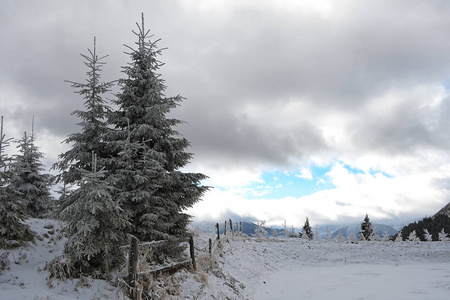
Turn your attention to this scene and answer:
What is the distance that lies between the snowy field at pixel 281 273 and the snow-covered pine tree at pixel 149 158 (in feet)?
7.82

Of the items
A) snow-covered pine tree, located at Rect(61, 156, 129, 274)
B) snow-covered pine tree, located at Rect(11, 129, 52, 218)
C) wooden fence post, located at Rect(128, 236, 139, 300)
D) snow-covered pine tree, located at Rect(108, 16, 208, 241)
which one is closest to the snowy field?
wooden fence post, located at Rect(128, 236, 139, 300)

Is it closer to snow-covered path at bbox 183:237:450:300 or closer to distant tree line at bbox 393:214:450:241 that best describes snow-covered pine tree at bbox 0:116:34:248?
snow-covered path at bbox 183:237:450:300

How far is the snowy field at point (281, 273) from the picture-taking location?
25.9 ft

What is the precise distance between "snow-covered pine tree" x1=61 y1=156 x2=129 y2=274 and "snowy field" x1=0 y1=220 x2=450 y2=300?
619 mm

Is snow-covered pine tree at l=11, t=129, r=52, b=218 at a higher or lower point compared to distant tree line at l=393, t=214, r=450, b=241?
higher

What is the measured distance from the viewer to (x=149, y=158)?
11.3 metres

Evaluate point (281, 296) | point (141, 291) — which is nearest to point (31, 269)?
point (141, 291)

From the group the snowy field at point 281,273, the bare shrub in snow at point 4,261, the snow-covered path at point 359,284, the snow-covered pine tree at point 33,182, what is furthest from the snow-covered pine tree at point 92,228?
the snow-covered pine tree at point 33,182

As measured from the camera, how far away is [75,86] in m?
12.1

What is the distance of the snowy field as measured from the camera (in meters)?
7.89

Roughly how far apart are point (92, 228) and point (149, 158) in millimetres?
3817

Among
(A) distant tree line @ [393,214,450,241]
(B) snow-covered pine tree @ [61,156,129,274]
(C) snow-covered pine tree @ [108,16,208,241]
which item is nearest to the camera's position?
(B) snow-covered pine tree @ [61,156,129,274]

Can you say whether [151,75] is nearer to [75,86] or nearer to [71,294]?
[75,86]

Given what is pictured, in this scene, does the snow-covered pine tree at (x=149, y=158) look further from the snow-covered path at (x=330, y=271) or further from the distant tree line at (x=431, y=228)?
the distant tree line at (x=431, y=228)
